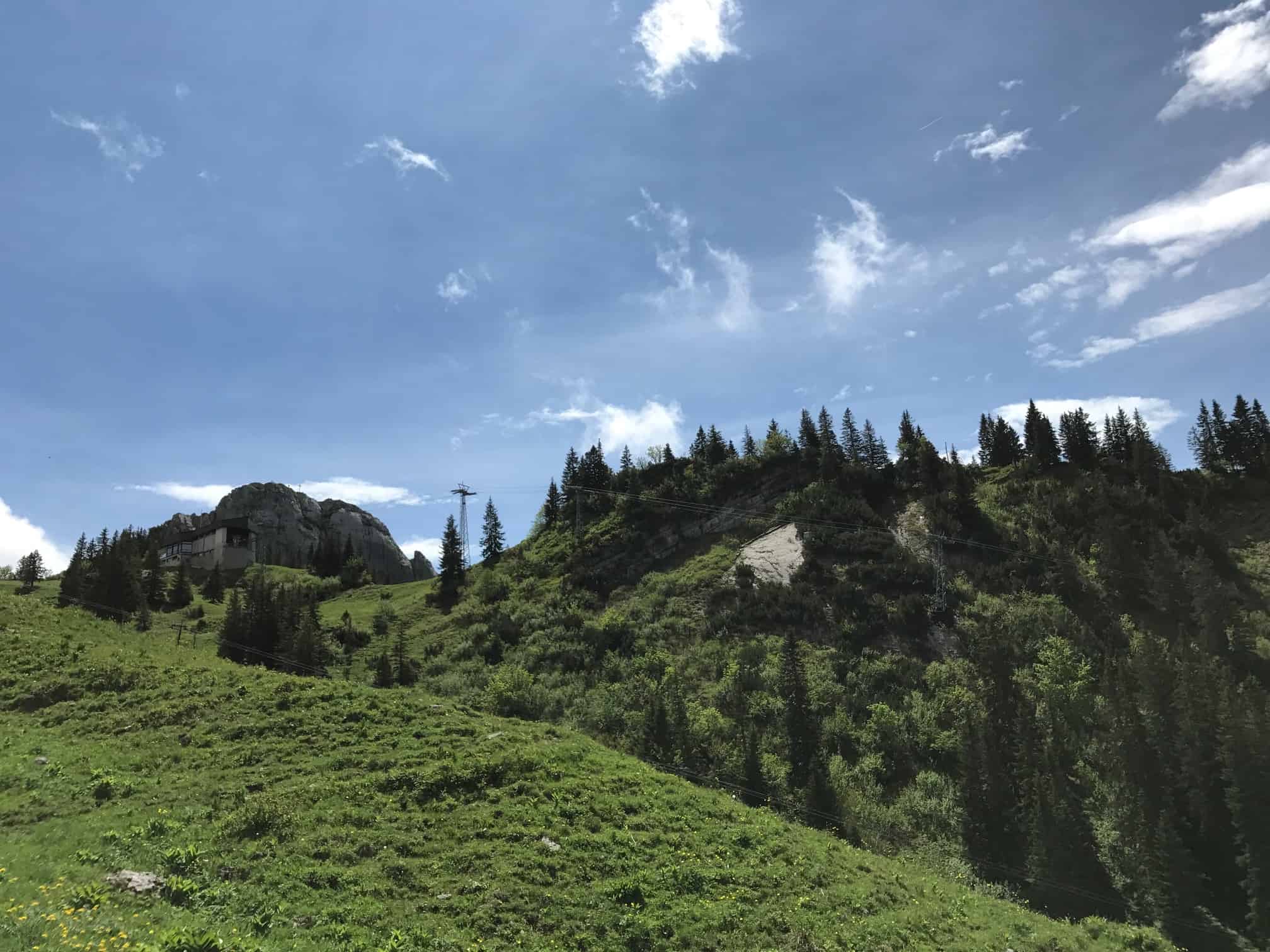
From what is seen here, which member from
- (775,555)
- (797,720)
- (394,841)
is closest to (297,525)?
(775,555)

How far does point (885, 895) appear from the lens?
23656mm

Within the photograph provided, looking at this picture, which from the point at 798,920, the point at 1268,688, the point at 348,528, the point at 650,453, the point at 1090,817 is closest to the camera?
the point at 798,920

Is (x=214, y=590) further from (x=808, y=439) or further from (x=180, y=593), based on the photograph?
(x=808, y=439)

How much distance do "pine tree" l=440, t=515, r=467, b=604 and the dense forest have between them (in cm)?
55

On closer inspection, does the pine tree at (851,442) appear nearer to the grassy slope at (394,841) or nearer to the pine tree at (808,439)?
the pine tree at (808,439)

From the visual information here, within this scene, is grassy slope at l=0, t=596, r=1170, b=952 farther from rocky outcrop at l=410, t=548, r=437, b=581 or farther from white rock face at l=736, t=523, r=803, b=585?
rocky outcrop at l=410, t=548, r=437, b=581

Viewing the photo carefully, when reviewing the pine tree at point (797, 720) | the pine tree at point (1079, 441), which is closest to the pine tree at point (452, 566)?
the pine tree at point (797, 720)

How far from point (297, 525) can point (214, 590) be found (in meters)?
46.9

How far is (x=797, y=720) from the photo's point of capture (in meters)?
51.7

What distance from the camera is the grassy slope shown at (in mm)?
17875

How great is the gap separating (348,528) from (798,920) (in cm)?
14217

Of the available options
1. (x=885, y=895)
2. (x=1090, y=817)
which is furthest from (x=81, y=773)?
(x=1090, y=817)

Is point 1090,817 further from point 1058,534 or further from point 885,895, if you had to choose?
point 1058,534

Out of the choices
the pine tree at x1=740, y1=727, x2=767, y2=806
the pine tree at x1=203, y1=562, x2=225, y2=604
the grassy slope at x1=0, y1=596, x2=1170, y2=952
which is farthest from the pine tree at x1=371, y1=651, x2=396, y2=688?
the pine tree at x1=203, y1=562, x2=225, y2=604
